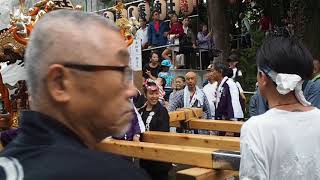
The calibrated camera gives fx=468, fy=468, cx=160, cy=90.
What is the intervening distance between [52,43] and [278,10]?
13.7 meters

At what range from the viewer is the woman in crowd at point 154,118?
16.4 ft

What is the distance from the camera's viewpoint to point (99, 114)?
128 cm

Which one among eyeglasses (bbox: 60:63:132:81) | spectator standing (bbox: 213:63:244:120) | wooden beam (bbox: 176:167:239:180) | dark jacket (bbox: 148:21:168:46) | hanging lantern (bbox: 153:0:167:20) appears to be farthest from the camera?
hanging lantern (bbox: 153:0:167:20)

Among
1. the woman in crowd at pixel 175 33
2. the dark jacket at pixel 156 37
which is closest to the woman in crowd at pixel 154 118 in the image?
the woman in crowd at pixel 175 33

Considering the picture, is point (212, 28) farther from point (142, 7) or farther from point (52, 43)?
point (52, 43)

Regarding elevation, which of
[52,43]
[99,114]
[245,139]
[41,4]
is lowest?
[245,139]

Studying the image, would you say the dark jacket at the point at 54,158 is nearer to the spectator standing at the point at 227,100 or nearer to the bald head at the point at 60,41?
the bald head at the point at 60,41

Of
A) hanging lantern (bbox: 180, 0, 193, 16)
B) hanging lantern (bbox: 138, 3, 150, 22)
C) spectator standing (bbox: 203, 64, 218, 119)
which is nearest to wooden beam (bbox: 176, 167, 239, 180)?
spectator standing (bbox: 203, 64, 218, 119)

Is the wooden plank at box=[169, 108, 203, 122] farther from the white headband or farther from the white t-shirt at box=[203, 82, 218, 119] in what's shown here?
the white headband

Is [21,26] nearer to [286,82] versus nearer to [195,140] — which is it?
[195,140]

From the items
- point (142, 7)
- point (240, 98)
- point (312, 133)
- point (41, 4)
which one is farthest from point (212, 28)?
point (312, 133)

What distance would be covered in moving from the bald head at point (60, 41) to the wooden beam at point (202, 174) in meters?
2.06

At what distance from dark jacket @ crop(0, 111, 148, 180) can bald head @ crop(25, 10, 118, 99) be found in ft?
0.44

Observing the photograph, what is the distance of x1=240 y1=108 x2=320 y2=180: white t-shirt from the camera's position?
7.17ft
